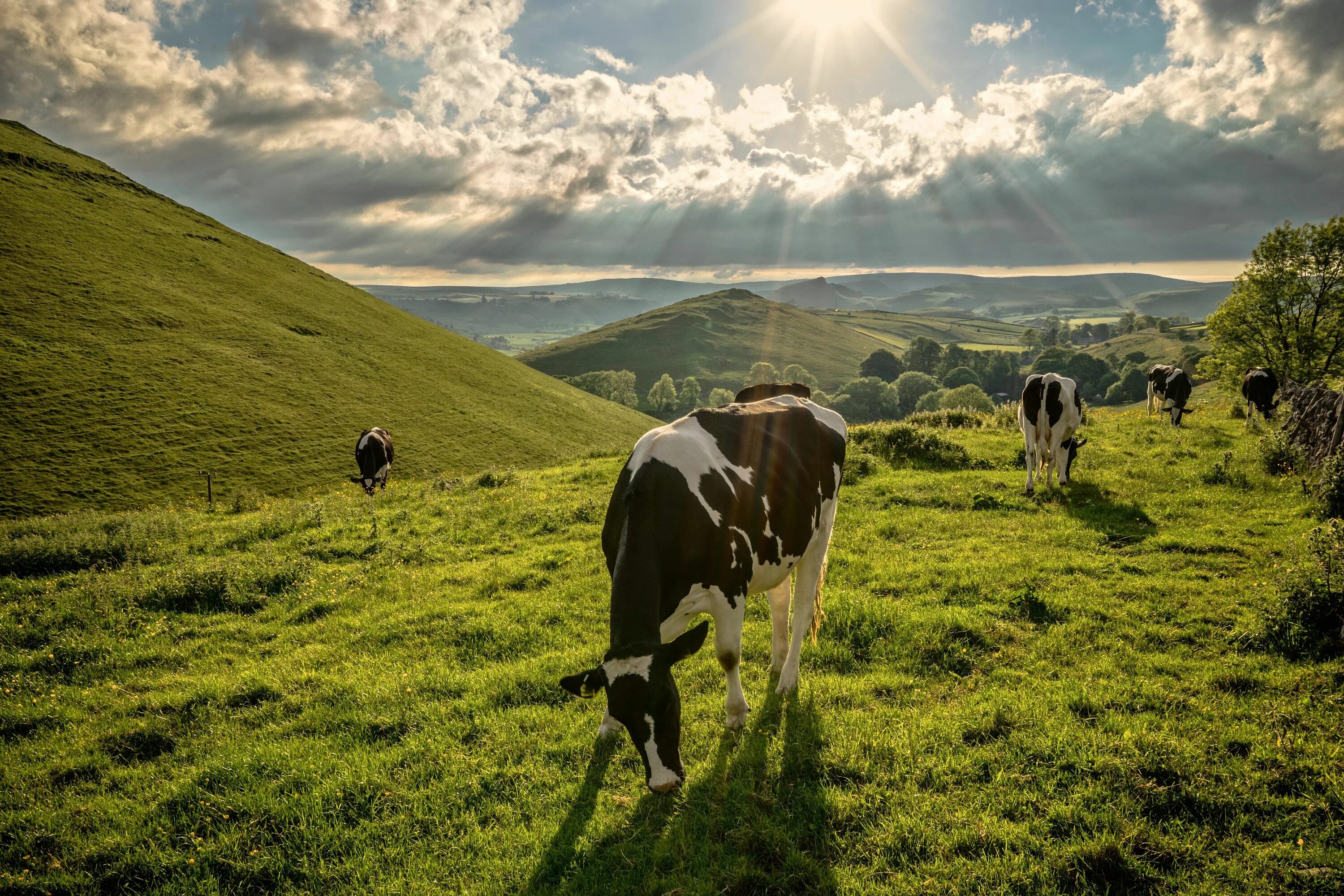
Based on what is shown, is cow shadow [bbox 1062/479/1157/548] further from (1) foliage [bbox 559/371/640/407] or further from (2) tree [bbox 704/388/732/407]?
(1) foliage [bbox 559/371/640/407]

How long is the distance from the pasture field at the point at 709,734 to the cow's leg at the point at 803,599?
274 millimetres

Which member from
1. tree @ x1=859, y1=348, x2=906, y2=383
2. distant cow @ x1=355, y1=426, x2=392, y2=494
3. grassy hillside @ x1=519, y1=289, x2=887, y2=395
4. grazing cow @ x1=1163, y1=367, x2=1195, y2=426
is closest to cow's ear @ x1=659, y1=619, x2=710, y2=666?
grazing cow @ x1=1163, y1=367, x2=1195, y2=426

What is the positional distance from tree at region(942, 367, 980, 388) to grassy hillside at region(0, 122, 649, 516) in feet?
245

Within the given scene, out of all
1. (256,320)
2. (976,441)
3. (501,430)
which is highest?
(256,320)

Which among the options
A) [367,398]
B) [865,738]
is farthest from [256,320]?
[865,738]

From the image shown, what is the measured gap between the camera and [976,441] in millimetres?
19609

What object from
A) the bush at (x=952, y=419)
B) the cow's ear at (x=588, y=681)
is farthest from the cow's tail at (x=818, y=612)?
the bush at (x=952, y=419)

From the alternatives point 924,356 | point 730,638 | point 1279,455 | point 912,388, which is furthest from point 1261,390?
point 924,356

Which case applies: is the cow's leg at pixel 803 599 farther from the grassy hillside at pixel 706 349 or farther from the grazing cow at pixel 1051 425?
the grassy hillside at pixel 706 349

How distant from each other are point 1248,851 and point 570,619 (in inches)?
298

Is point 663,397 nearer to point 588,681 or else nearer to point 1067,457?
point 1067,457

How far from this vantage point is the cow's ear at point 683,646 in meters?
4.79

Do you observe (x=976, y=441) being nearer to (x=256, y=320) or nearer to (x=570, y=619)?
(x=570, y=619)

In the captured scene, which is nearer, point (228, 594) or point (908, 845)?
point (908, 845)
